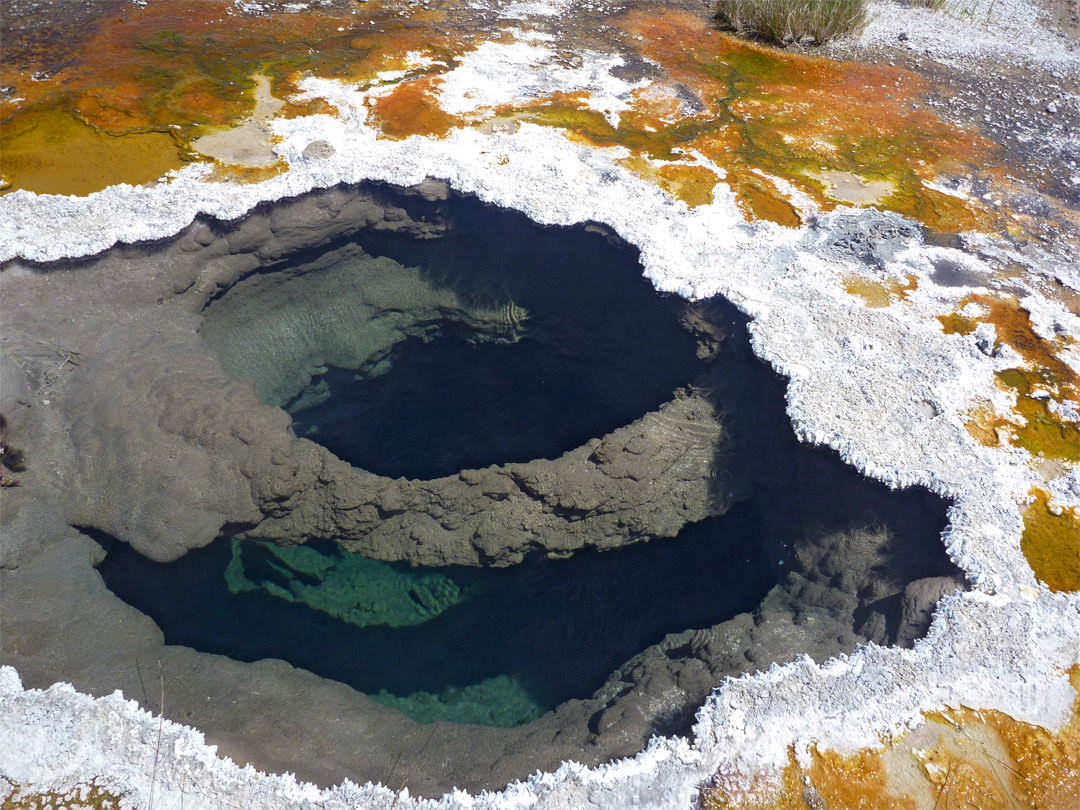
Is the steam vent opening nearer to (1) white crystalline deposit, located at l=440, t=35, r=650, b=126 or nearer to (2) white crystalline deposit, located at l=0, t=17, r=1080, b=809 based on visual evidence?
(2) white crystalline deposit, located at l=0, t=17, r=1080, b=809

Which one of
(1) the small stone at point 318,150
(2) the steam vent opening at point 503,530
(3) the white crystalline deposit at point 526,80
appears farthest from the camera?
(3) the white crystalline deposit at point 526,80

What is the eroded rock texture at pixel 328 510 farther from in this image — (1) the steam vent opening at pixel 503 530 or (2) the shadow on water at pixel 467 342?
(2) the shadow on water at pixel 467 342

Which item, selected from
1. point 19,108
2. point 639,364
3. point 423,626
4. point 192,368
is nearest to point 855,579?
point 639,364

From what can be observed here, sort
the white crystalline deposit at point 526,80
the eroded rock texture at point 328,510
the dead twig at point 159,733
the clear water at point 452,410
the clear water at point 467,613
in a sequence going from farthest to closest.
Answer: the clear water at point 452,410 → the white crystalline deposit at point 526,80 → the clear water at point 467,613 → the eroded rock texture at point 328,510 → the dead twig at point 159,733

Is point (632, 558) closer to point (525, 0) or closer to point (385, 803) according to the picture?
point (385, 803)

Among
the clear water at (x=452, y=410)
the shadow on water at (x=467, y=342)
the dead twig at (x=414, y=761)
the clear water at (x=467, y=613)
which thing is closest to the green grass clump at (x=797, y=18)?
the shadow on water at (x=467, y=342)

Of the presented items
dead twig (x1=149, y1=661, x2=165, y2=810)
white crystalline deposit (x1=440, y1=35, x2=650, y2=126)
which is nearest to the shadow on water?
white crystalline deposit (x1=440, y1=35, x2=650, y2=126)
